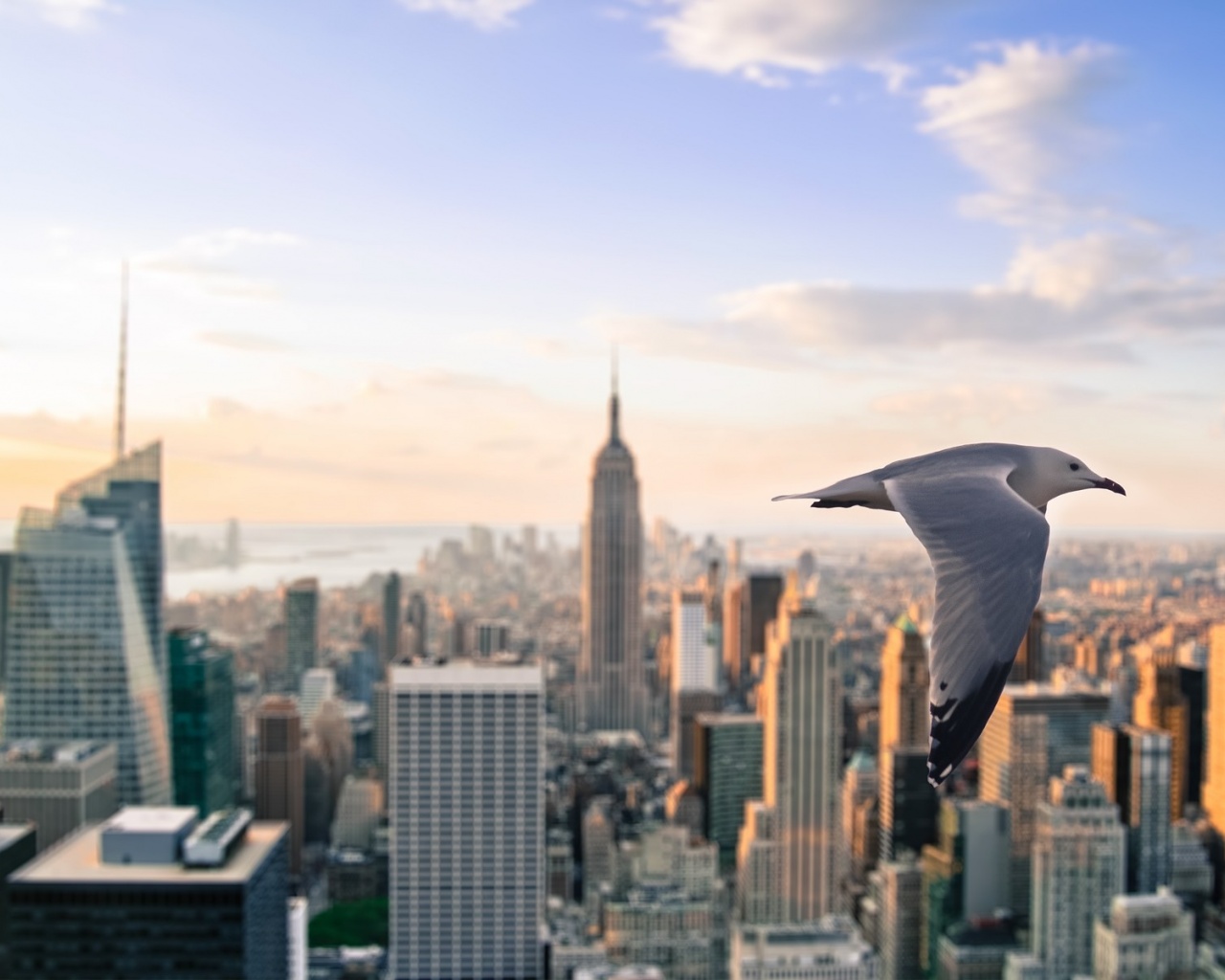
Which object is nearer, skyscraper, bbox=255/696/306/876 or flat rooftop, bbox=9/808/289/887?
flat rooftop, bbox=9/808/289/887

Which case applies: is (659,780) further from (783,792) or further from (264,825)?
(264,825)

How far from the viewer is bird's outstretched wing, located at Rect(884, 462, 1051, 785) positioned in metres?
0.54

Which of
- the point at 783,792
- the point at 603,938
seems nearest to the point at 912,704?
the point at 783,792

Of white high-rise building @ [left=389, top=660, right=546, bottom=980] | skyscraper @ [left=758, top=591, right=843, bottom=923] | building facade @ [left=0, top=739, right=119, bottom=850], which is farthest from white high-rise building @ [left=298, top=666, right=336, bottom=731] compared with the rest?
skyscraper @ [left=758, top=591, right=843, bottom=923]

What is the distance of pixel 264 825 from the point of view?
317 inches

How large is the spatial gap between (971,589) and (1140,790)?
1161cm

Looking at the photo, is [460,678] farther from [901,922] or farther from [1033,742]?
[1033,742]

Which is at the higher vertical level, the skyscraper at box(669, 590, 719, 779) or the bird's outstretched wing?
the bird's outstretched wing

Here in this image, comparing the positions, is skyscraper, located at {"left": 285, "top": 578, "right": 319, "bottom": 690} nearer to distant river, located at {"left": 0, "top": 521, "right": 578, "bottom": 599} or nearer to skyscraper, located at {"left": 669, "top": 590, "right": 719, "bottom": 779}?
distant river, located at {"left": 0, "top": 521, "right": 578, "bottom": 599}

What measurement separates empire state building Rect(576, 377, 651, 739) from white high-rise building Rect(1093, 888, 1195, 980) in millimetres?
10611

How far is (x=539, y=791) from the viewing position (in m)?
10.3

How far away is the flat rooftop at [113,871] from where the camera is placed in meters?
6.77

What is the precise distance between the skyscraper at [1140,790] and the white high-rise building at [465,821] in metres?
4.53

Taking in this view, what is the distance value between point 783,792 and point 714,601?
5.97 meters
